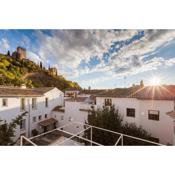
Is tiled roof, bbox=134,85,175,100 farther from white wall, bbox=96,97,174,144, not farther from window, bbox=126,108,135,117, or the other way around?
window, bbox=126,108,135,117

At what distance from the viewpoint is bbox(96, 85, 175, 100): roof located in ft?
11.0

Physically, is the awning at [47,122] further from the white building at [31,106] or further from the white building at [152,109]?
the white building at [152,109]

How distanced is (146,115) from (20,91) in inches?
121

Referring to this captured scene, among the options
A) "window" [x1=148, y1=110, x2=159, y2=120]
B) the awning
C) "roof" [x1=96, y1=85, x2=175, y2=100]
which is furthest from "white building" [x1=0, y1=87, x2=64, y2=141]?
"window" [x1=148, y1=110, x2=159, y2=120]

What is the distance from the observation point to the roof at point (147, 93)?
335 centimetres

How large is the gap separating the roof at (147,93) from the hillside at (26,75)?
103cm

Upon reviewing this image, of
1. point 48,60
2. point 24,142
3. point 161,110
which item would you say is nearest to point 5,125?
point 24,142

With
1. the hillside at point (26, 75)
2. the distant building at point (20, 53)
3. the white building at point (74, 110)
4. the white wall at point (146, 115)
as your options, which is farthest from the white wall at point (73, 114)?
the distant building at point (20, 53)

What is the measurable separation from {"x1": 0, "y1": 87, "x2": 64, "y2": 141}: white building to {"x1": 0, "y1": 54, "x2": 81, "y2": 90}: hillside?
0.17m

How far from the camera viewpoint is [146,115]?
12.3 feet
